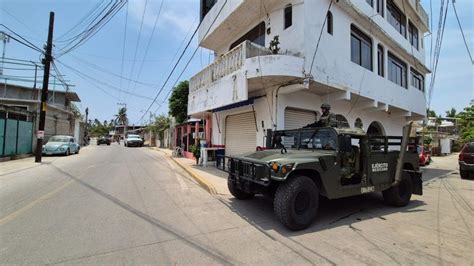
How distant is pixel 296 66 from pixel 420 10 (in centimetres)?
1569

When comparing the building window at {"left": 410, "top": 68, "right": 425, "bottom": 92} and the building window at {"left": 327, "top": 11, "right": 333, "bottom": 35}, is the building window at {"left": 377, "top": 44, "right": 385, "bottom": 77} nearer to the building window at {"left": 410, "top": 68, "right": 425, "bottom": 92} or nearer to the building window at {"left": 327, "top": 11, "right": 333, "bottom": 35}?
the building window at {"left": 327, "top": 11, "right": 333, "bottom": 35}

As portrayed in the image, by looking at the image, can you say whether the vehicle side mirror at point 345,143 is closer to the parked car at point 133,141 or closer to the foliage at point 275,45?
the foliage at point 275,45

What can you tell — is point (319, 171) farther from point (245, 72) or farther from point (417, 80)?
point (417, 80)

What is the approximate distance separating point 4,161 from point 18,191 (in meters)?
9.64

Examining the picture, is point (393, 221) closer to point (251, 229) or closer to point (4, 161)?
point (251, 229)

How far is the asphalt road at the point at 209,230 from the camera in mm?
3486

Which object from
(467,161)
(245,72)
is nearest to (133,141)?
(245,72)

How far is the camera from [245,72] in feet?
29.8

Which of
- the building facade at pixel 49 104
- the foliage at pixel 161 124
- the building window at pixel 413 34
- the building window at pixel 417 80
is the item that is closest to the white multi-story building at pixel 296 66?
the building window at pixel 413 34

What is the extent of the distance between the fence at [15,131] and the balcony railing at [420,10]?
25313 mm

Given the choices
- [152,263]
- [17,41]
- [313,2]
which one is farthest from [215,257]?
[17,41]

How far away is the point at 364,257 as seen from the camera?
140 inches

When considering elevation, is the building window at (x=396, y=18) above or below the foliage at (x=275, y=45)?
above

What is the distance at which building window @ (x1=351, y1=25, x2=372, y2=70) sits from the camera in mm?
11891
